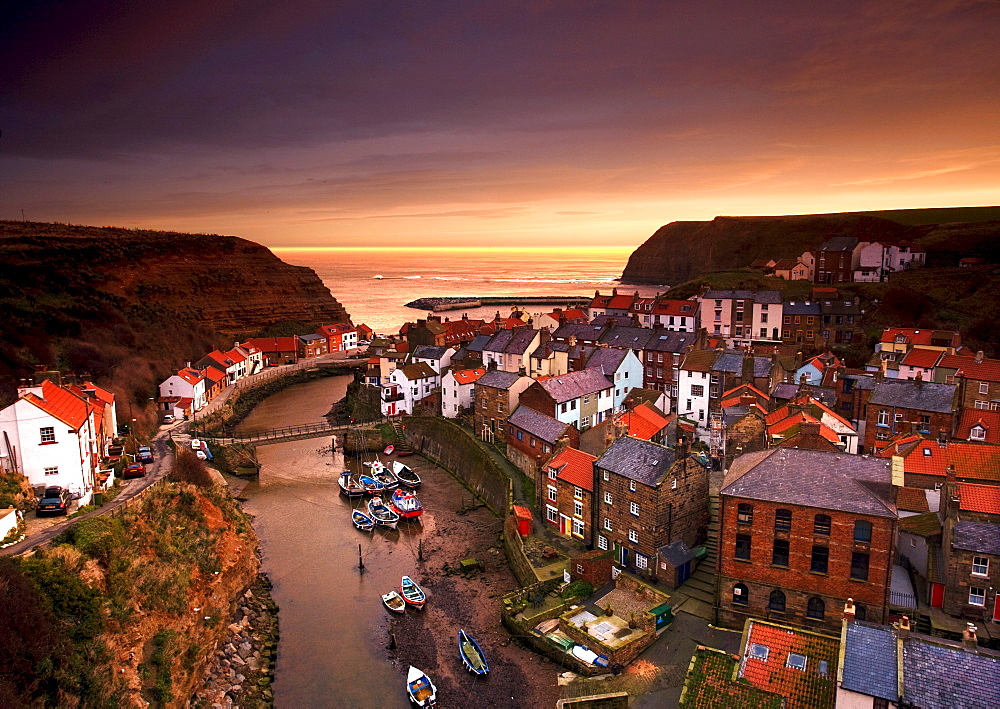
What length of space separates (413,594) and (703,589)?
12.7 metres

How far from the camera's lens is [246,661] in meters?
24.3

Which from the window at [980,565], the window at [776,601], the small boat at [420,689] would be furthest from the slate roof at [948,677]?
the small boat at [420,689]

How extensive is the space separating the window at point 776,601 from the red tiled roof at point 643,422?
13.0 metres

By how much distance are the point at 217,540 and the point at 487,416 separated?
19.5 meters

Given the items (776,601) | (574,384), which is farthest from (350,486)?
(776,601)

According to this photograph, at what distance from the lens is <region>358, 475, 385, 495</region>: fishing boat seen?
134 ft

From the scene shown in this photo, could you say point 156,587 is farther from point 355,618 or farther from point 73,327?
point 73,327

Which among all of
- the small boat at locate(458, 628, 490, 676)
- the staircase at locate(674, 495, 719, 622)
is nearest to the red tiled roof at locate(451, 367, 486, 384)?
the staircase at locate(674, 495, 719, 622)

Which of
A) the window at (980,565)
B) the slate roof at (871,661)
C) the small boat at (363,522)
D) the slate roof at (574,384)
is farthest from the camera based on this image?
the slate roof at (574,384)

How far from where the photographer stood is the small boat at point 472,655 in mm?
23145

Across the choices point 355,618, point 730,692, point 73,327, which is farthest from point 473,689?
point 73,327

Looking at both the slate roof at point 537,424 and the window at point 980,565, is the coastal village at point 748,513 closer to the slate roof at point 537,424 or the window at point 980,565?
the window at point 980,565

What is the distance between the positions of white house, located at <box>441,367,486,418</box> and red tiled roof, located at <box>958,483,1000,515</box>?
3217cm

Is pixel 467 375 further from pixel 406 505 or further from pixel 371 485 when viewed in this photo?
pixel 406 505
